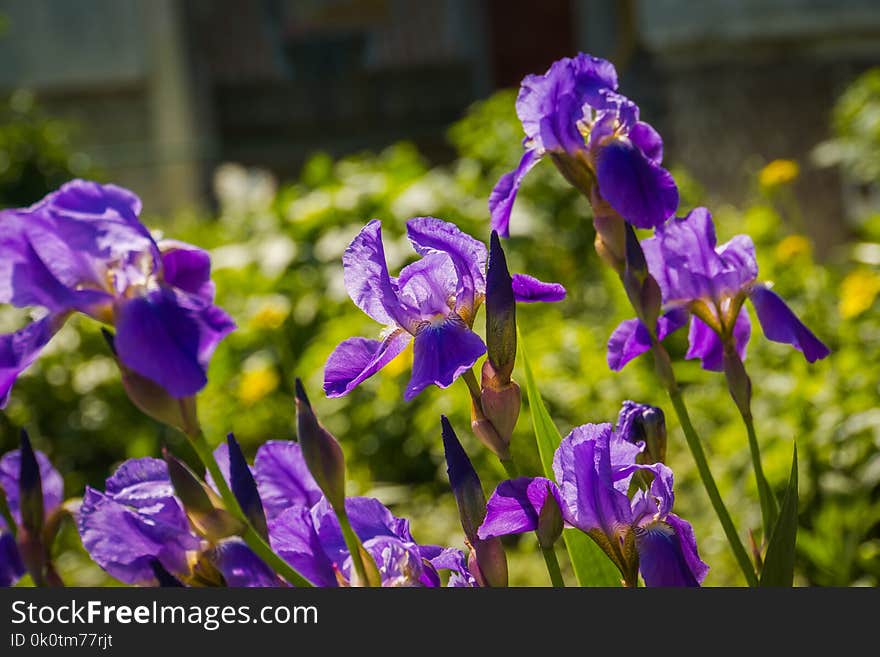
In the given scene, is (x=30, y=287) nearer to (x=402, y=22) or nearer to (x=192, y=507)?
(x=192, y=507)

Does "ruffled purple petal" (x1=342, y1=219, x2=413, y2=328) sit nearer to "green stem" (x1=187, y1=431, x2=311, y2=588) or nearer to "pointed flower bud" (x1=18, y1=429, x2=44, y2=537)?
"green stem" (x1=187, y1=431, x2=311, y2=588)

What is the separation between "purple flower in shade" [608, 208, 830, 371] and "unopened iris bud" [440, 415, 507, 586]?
0.22 metres

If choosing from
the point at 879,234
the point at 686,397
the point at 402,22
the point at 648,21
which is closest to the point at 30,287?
the point at 686,397

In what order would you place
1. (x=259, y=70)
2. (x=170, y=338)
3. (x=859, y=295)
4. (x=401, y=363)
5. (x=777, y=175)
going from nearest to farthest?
1. (x=170, y=338)
2. (x=859, y=295)
3. (x=401, y=363)
4. (x=777, y=175)
5. (x=259, y=70)

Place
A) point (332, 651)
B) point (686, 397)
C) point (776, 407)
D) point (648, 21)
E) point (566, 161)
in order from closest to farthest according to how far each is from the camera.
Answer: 1. point (332, 651)
2. point (566, 161)
3. point (776, 407)
4. point (686, 397)
5. point (648, 21)

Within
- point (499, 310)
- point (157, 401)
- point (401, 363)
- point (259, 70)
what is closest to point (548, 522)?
point (499, 310)

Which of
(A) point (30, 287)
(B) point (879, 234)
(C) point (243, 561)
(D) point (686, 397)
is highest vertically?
(A) point (30, 287)

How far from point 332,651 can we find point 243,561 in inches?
5.3

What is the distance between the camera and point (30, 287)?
62 cm

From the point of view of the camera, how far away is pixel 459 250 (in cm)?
70

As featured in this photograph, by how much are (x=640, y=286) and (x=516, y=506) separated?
0.22 m

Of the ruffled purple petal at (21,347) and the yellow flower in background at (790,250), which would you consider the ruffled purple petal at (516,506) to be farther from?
the yellow flower in background at (790,250)

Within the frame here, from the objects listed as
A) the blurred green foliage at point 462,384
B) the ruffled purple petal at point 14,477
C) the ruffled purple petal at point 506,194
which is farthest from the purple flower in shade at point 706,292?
the blurred green foliage at point 462,384

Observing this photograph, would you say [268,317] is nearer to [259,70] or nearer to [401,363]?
[401,363]
